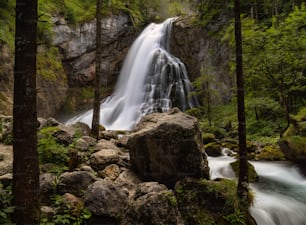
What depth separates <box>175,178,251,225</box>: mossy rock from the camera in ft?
17.0

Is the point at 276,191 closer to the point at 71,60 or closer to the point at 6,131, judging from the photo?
the point at 6,131

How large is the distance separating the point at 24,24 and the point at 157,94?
722 inches

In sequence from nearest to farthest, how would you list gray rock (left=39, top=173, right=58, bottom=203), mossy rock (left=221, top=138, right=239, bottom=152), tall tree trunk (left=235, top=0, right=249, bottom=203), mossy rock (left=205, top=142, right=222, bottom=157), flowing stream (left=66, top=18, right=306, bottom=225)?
gray rock (left=39, top=173, right=58, bottom=203)
tall tree trunk (left=235, top=0, right=249, bottom=203)
mossy rock (left=205, top=142, right=222, bottom=157)
mossy rock (left=221, top=138, right=239, bottom=152)
flowing stream (left=66, top=18, right=306, bottom=225)

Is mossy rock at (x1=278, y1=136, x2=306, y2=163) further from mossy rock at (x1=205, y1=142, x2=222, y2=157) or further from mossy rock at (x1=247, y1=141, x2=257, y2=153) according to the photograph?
mossy rock at (x1=205, y1=142, x2=222, y2=157)

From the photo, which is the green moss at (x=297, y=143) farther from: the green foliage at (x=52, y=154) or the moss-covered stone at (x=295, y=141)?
the green foliage at (x=52, y=154)

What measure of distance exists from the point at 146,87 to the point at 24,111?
61.3 ft

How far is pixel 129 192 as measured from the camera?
219 inches

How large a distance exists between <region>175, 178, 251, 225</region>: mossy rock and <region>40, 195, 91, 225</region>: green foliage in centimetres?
177

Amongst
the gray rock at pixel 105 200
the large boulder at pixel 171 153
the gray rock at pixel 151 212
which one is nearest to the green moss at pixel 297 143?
the large boulder at pixel 171 153

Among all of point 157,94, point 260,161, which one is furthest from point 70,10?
point 260,161

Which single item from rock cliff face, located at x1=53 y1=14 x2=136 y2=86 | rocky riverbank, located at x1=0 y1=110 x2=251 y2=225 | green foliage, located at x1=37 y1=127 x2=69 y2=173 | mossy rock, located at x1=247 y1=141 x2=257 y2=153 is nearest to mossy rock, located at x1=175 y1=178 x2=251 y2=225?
rocky riverbank, located at x1=0 y1=110 x2=251 y2=225

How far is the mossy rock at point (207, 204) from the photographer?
5.17 meters

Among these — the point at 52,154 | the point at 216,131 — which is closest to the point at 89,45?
the point at 216,131

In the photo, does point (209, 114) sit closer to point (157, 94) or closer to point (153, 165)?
point (157, 94)
